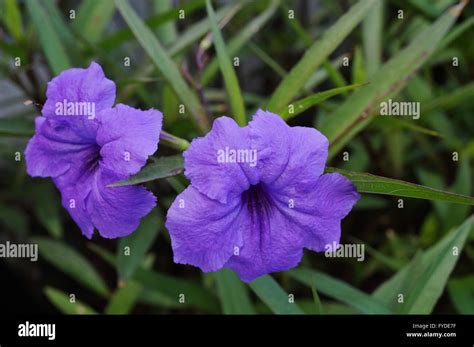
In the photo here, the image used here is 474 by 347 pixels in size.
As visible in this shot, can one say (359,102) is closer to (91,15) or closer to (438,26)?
(438,26)

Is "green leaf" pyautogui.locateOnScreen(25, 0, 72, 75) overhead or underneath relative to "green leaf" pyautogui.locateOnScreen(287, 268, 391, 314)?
overhead

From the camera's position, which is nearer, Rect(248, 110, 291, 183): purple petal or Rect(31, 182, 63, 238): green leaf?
Rect(248, 110, 291, 183): purple petal

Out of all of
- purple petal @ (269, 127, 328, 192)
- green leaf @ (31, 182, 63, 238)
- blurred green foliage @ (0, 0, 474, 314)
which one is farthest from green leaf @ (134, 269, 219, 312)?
purple petal @ (269, 127, 328, 192)

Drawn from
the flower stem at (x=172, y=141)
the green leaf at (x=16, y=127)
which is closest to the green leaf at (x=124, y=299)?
Answer: the green leaf at (x=16, y=127)

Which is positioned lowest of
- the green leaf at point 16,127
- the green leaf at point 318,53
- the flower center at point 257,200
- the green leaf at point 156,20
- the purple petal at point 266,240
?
the purple petal at point 266,240

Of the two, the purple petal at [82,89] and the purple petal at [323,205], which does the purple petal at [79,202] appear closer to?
the purple petal at [82,89]

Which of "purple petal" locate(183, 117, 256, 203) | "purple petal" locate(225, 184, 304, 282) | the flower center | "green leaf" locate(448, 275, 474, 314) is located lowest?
"green leaf" locate(448, 275, 474, 314)

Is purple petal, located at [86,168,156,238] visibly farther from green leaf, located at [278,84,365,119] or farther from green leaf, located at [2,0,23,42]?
green leaf, located at [2,0,23,42]
